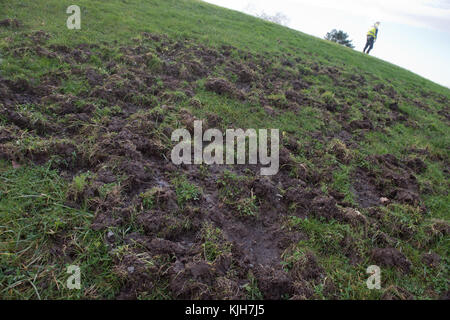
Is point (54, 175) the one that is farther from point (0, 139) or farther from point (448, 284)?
point (448, 284)

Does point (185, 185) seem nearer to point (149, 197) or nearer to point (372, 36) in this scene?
point (149, 197)

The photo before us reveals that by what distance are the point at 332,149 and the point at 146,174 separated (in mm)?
3873

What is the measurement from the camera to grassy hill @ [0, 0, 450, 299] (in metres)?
2.71

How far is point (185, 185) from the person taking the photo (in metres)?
3.73

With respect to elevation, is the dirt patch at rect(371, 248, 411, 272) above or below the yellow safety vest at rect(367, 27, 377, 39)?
below

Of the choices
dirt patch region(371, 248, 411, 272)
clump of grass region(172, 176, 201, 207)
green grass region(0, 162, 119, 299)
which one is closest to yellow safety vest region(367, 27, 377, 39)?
dirt patch region(371, 248, 411, 272)

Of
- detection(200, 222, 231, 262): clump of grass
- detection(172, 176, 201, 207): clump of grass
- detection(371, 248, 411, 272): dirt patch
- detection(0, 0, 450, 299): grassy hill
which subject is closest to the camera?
detection(0, 0, 450, 299): grassy hill

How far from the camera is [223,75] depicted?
764cm

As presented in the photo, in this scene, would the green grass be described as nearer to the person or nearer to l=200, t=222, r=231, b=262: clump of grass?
l=200, t=222, r=231, b=262: clump of grass

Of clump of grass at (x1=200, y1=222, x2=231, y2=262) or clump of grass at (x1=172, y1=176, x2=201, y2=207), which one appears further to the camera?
clump of grass at (x1=172, y1=176, x2=201, y2=207)

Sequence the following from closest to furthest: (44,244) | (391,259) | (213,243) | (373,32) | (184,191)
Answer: (44,244)
(213,243)
(391,259)
(184,191)
(373,32)

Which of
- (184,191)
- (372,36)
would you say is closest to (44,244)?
(184,191)
